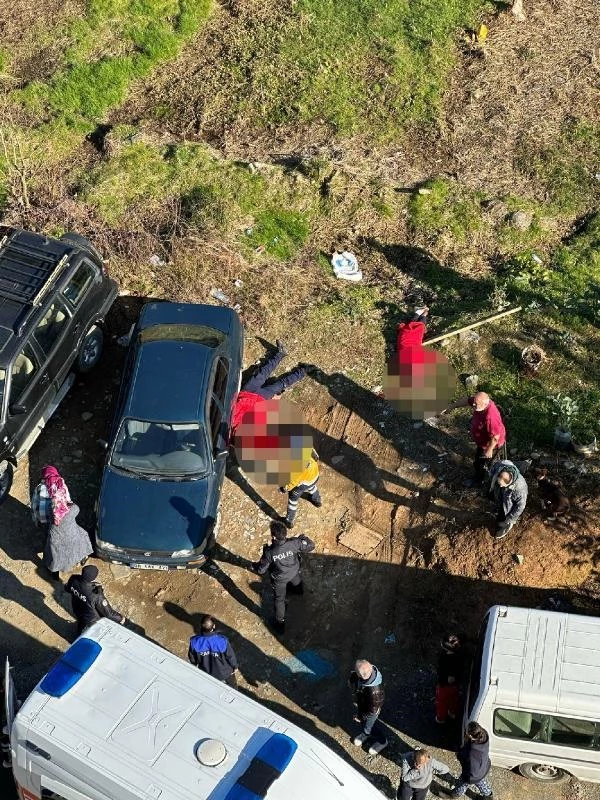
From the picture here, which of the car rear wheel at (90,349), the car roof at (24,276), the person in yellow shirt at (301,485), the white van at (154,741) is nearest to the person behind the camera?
the white van at (154,741)

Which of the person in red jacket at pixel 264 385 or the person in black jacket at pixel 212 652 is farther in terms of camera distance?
the person in red jacket at pixel 264 385

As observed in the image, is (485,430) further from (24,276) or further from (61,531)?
(24,276)

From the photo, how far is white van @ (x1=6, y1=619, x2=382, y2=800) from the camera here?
6980 mm

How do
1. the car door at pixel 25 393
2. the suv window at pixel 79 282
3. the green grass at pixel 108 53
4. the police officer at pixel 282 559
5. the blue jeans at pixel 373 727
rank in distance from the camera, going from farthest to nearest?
the green grass at pixel 108 53, the suv window at pixel 79 282, the car door at pixel 25 393, the police officer at pixel 282 559, the blue jeans at pixel 373 727

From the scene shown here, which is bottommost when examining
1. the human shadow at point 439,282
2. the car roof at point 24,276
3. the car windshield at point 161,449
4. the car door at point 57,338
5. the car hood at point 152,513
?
the human shadow at point 439,282

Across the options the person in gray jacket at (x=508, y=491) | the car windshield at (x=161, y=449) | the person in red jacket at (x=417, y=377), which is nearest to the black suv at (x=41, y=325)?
the car windshield at (x=161, y=449)

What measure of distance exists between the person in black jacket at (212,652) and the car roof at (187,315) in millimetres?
A: 4526

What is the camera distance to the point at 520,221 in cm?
1410

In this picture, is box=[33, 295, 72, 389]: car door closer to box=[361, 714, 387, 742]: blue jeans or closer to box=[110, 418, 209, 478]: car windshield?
box=[110, 418, 209, 478]: car windshield

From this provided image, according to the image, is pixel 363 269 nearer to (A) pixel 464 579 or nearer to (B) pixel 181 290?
(B) pixel 181 290

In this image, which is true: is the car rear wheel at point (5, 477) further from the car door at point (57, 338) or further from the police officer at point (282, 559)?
the police officer at point (282, 559)

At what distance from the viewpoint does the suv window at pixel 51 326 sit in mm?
11203

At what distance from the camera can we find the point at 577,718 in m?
7.75

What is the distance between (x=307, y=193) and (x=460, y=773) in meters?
9.34
